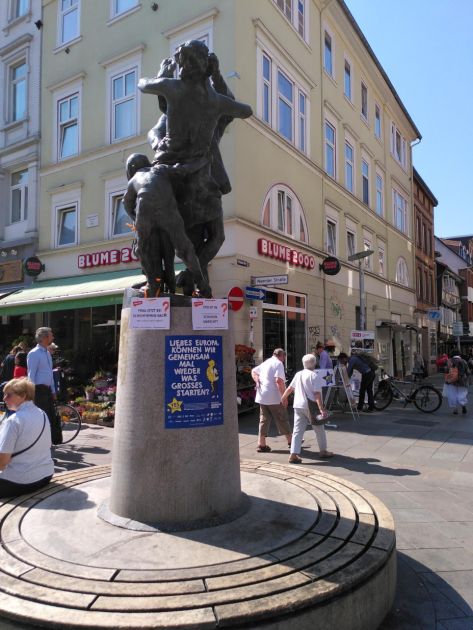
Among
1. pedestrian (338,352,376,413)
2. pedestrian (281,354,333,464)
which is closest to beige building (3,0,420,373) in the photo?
pedestrian (338,352,376,413)

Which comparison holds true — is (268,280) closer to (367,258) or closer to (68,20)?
(367,258)

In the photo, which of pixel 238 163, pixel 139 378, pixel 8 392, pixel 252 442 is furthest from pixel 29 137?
pixel 139 378

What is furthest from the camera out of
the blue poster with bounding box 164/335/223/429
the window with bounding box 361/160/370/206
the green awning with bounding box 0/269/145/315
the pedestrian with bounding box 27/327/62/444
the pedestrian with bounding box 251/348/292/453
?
the window with bounding box 361/160/370/206

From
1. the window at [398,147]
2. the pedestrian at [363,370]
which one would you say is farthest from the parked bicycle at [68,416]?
the window at [398,147]

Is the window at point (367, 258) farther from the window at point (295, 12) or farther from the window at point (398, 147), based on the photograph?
the window at point (295, 12)

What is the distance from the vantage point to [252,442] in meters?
8.77

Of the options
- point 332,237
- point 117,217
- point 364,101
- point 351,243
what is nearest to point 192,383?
point 117,217

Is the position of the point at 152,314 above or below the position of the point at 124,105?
below

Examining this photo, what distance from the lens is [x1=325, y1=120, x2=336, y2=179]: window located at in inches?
764

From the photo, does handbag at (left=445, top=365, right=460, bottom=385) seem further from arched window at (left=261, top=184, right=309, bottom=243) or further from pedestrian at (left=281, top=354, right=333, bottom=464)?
pedestrian at (left=281, top=354, right=333, bottom=464)

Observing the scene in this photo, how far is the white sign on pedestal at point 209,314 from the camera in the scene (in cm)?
373

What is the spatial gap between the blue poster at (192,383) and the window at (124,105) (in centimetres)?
1340

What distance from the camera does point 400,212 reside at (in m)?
29.8

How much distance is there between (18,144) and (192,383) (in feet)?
59.5
